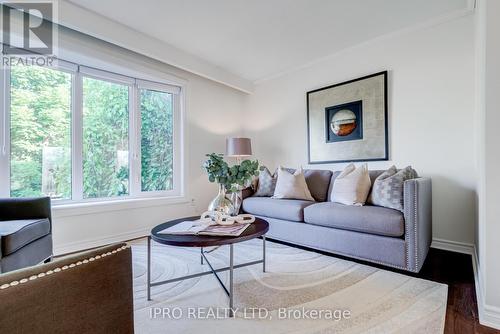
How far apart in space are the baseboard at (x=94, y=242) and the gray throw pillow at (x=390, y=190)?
2.78m

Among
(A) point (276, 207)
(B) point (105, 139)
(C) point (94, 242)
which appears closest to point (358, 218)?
(A) point (276, 207)

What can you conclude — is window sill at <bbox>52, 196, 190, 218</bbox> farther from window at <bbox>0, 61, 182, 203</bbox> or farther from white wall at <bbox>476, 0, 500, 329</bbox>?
white wall at <bbox>476, 0, 500, 329</bbox>

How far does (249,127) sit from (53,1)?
2.96 meters

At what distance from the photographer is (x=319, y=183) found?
309 centimetres

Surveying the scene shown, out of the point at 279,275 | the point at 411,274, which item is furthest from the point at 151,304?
the point at 411,274

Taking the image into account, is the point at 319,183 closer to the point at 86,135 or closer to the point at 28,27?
the point at 86,135

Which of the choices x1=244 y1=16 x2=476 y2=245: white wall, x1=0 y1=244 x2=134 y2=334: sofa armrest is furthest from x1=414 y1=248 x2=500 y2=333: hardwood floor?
x1=0 y1=244 x2=134 y2=334: sofa armrest

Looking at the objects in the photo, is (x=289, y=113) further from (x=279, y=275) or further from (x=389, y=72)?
(x=279, y=275)

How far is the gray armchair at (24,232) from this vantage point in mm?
1544

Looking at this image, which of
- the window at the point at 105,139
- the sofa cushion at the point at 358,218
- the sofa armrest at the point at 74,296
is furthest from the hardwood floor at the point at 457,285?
the window at the point at 105,139

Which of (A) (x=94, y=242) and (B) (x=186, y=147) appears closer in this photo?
(A) (x=94, y=242)

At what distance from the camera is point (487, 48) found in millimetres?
1352

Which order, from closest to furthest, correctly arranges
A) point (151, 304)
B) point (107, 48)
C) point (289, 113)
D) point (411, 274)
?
1. point (151, 304)
2. point (411, 274)
3. point (107, 48)
4. point (289, 113)

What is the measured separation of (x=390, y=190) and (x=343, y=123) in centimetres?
132
